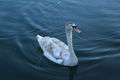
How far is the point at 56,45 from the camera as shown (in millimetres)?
13391

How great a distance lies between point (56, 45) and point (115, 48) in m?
3.16

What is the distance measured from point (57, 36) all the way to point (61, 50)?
2.58 m

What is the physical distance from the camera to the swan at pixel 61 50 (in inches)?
477

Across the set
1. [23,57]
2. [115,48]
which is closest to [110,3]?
[115,48]

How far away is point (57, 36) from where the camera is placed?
15.5 meters

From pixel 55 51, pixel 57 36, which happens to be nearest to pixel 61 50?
pixel 55 51

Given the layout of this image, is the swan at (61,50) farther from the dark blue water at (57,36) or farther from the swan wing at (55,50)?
the dark blue water at (57,36)

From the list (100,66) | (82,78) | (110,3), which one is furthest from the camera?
(110,3)

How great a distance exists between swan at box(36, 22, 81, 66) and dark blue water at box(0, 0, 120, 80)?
0.28 metres

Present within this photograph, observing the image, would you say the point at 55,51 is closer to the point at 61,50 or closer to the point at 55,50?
the point at 55,50

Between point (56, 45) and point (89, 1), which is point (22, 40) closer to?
point (56, 45)

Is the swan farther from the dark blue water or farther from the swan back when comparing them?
the dark blue water

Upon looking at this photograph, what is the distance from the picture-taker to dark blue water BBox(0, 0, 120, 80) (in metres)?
12.3

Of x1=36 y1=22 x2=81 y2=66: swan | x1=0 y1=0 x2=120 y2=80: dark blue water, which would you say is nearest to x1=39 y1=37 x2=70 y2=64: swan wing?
x1=36 y1=22 x2=81 y2=66: swan
